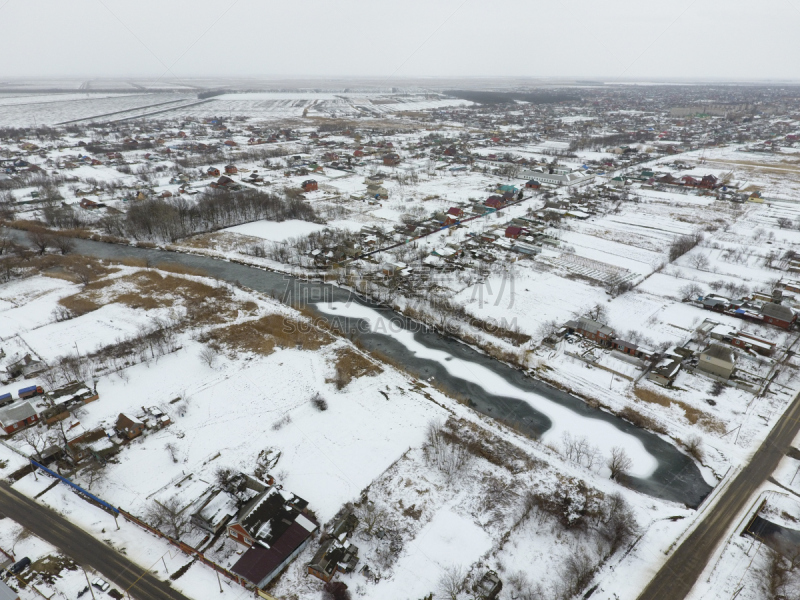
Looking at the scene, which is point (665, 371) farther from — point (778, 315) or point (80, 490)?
point (80, 490)

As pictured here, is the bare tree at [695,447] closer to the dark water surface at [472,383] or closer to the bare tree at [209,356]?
the dark water surface at [472,383]

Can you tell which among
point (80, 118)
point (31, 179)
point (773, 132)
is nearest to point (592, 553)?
point (31, 179)

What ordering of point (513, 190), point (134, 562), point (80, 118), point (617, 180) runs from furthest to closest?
point (80, 118)
point (617, 180)
point (513, 190)
point (134, 562)

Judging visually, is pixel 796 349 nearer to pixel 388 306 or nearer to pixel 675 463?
pixel 675 463

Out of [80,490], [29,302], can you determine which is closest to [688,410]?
[80,490]

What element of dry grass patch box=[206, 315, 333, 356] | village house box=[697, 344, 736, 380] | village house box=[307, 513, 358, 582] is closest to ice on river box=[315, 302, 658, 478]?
dry grass patch box=[206, 315, 333, 356]

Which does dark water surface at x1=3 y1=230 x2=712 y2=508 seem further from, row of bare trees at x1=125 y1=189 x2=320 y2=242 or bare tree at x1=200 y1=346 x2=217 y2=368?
bare tree at x1=200 y1=346 x2=217 y2=368
